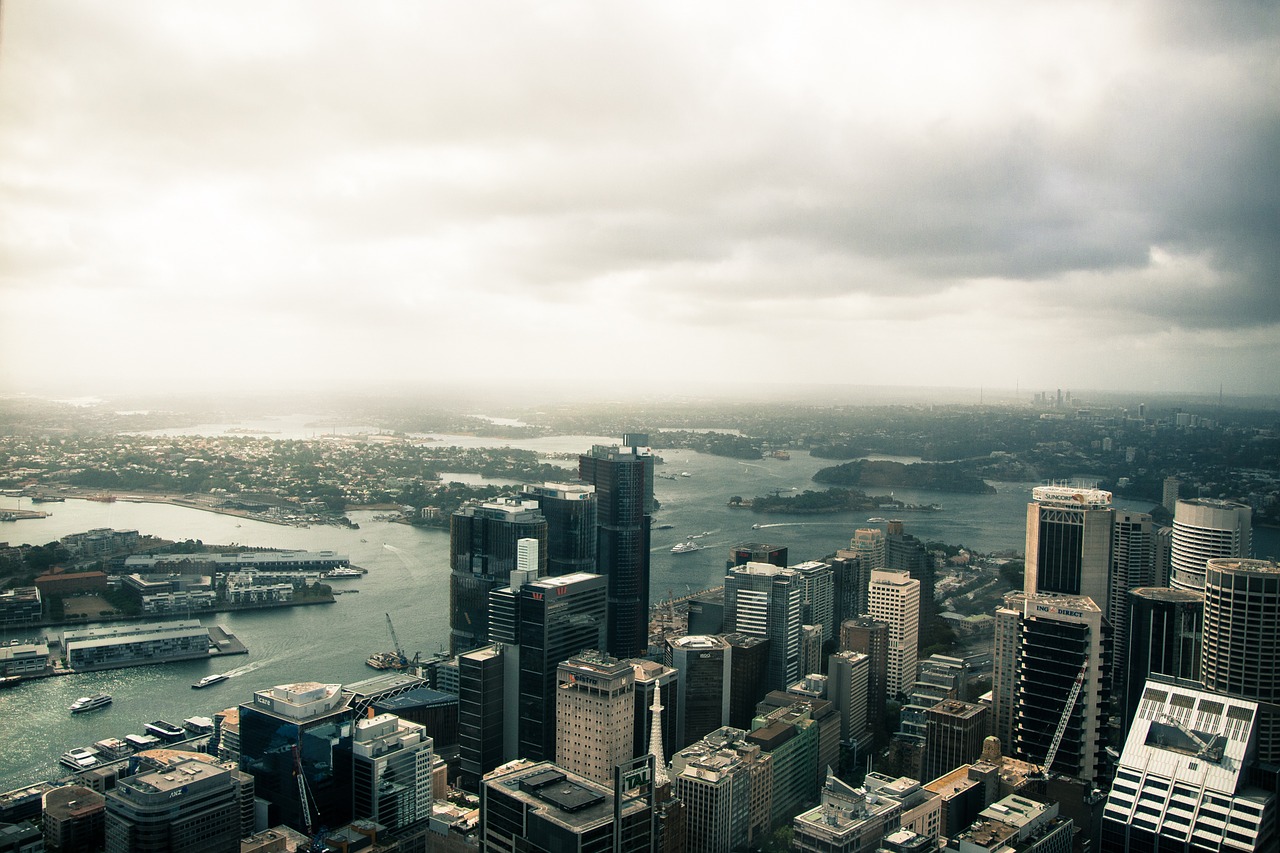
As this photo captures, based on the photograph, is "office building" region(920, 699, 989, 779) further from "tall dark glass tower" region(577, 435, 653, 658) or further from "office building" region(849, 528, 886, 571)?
"office building" region(849, 528, 886, 571)

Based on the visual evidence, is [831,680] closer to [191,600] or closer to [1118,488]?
[1118,488]

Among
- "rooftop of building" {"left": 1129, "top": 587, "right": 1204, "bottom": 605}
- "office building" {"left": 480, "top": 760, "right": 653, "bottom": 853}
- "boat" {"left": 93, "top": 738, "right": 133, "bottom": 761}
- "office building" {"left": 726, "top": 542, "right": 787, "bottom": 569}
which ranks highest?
"rooftop of building" {"left": 1129, "top": 587, "right": 1204, "bottom": 605}

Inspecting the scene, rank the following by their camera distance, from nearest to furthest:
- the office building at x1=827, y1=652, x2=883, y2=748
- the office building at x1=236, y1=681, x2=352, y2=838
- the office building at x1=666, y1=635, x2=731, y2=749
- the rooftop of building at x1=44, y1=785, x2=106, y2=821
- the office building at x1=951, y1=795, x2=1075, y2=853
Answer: the office building at x1=951, y1=795, x2=1075, y2=853
the rooftop of building at x1=44, y1=785, x2=106, y2=821
the office building at x1=236, y1=681, x2=352, y2=838
the office building at x1=666, y1=635, x2=731, y2=749
the office building at x1=827, y1=652, x2=883, y2=748

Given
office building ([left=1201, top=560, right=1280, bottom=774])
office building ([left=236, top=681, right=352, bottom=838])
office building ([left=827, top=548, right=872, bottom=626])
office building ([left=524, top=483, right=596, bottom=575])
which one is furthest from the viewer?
office building ([left=827, top=548, right=872, bottom=626])

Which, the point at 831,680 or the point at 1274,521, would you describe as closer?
the point at 1274,521

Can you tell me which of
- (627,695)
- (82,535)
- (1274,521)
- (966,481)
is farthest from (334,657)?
(1274,521)

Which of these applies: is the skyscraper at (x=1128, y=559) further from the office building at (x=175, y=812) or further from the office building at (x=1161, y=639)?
the office building at (x=175, y=812)

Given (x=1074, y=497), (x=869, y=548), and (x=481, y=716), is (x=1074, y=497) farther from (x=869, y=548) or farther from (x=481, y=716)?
(x=481, y=716)

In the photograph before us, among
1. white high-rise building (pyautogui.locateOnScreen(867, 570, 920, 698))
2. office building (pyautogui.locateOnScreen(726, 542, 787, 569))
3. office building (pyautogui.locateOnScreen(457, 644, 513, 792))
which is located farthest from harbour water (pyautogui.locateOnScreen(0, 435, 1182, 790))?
office building (pyautogui.locateOnScreen(457, 644, 513, 792))
